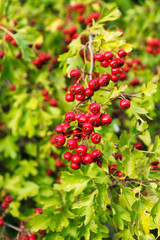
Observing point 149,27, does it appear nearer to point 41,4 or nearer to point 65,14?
point 65,14

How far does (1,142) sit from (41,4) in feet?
7.55

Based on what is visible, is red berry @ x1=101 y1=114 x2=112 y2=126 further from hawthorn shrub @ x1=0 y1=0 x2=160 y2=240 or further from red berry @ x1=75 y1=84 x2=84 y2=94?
red berry @ x1=75 y1=84 x2=84 y2=94

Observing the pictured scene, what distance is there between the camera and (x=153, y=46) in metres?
3.44

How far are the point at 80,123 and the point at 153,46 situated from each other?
102 inches

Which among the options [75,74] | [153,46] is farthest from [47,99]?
[153,46]

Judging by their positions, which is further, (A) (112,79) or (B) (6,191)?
(B) (6,191)

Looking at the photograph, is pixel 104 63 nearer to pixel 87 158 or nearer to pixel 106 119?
pixel 106 119

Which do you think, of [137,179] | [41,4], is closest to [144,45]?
[41,4]

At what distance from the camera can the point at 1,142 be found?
3258 millimetres

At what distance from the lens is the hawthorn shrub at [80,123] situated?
60.1 inches

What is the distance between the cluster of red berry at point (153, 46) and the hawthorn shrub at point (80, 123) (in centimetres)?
2

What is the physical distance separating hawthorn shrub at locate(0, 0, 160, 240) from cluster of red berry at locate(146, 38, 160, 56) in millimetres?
15

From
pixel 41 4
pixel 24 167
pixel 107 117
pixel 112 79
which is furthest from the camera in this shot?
pixel 41 4

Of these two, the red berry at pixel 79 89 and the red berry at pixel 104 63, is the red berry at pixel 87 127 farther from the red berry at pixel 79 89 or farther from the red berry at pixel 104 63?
the red berry at pixel 104 63
